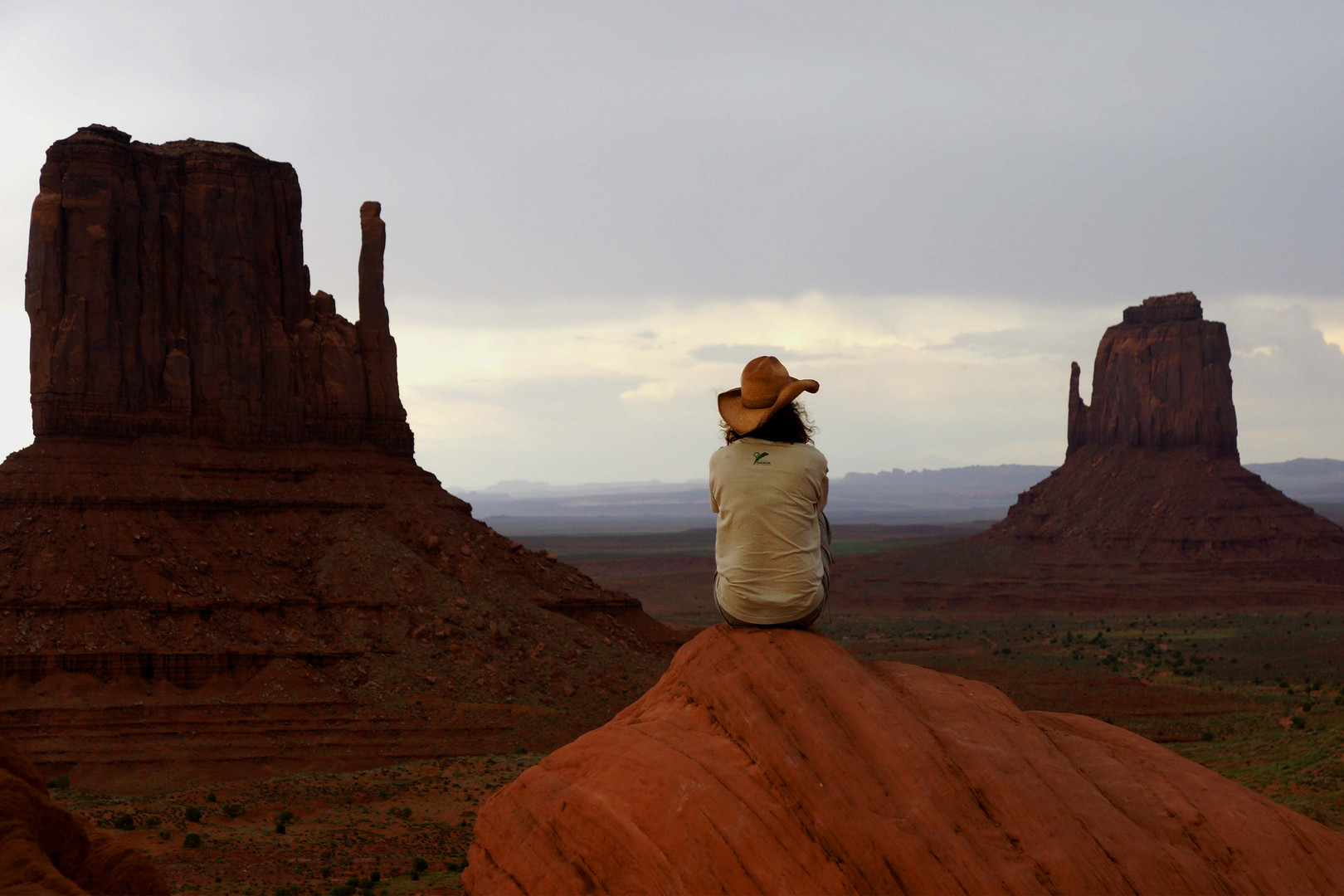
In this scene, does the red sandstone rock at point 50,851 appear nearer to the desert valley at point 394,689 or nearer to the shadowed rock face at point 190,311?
the desert valley at point 394,689

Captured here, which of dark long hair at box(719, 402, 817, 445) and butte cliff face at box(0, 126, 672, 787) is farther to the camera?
butte cliff face at box(0, 126, 672, 787)

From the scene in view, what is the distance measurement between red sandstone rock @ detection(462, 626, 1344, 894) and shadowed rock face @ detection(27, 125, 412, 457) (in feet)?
154

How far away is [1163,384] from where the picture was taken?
126688 mm

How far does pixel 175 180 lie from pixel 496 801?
164ft

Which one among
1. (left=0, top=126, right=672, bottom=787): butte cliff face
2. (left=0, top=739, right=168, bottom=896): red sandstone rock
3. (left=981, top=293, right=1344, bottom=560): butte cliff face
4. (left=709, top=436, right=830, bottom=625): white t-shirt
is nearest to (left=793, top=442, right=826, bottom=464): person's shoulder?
(left=709, top=436, right=830, bottom=625): white t-shirt

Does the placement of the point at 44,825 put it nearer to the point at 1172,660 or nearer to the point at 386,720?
the point at 386,720

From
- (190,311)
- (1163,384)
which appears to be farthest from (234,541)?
(1163,384)

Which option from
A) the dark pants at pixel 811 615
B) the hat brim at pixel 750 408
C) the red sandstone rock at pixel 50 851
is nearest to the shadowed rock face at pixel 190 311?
the red sandstone rock at pixel 50 851

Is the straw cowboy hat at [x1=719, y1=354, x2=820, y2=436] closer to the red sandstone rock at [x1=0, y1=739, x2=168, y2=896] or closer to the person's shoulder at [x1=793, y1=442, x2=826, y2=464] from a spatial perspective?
the person's shoulder at [x1=793, y1=442, x2=826, y2=464]

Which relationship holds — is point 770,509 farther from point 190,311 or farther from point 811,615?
point 190,311

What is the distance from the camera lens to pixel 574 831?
8672 millimetres

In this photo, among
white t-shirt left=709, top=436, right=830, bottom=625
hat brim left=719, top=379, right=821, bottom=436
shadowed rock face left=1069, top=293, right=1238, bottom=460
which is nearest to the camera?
white t-shirt left=709, top=436, right=830, bottom=625

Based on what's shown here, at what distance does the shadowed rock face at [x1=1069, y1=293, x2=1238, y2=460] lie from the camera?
12475 centimetres

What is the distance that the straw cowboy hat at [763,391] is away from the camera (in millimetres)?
9578
